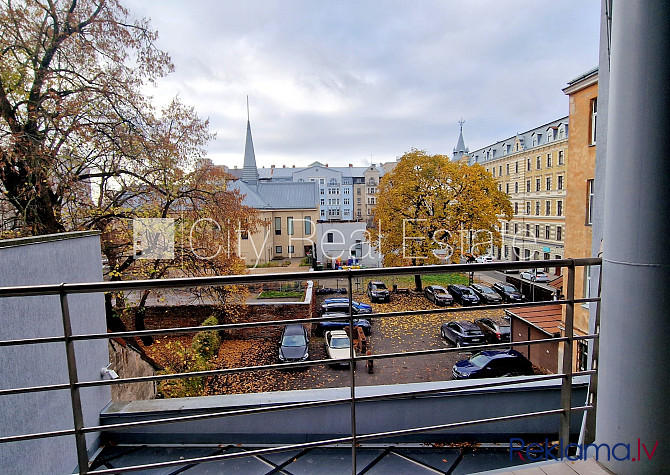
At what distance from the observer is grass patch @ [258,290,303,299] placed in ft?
42.9

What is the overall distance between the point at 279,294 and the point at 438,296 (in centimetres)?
634

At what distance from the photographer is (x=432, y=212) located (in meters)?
15.4

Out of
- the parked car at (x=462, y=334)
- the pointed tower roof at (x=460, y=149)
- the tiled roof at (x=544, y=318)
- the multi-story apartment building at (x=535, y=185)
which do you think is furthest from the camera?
the pointed tower roof at (x=460, y=149)

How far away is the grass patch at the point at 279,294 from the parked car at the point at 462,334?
5195 mm

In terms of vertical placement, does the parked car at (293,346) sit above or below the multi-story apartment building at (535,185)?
below

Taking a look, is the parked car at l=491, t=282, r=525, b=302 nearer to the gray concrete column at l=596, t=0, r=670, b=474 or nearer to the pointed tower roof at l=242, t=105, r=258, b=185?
the gray concrete column at l=596, t=0, r=670, b=474

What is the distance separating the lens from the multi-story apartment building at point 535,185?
809 inches

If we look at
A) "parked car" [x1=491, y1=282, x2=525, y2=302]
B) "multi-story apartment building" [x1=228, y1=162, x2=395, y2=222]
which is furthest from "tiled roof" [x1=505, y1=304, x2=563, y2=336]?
"multi-story apartment building" [x1=228, y1=162, x2=395, y2=222]

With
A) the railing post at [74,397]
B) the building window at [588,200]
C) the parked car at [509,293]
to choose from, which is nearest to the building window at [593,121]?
the building window at [588,200]

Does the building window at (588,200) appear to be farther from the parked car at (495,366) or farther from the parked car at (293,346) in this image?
the parked car at (293,346)

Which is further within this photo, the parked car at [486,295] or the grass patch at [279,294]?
the parked car at [486,295]

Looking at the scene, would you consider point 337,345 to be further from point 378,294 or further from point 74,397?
point 74,397

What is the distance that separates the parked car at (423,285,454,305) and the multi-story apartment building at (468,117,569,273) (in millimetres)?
7143

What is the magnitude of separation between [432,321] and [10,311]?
13.4 meters
